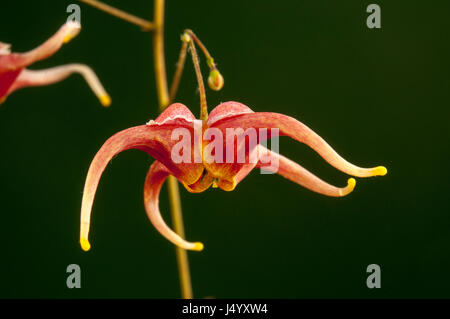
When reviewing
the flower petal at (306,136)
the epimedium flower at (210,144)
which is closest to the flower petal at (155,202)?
the epimedium flower at (210,144)

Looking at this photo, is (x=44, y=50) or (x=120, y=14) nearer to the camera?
(x=44, y=50)

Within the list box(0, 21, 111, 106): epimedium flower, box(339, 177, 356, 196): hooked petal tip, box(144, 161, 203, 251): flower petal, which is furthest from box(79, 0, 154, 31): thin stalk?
box(339, 177, 356, 196): hooked petal tip

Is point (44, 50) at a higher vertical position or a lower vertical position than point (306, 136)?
higher

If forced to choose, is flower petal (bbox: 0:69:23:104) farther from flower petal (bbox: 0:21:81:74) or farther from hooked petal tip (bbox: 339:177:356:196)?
hooked petal tip (bbox: 339:177:356:196)

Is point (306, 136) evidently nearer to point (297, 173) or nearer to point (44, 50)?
point (297, 173)

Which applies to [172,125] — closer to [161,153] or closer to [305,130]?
[161,153]

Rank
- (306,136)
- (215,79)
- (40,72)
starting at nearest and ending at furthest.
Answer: (306,136)
(215,79)
(40,72)

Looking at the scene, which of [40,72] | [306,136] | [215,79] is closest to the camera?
[306,136]

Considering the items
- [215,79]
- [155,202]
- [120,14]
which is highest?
[120,14]

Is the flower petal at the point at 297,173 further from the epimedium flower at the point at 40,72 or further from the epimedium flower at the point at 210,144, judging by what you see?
the epimedium flower at the point at 40,72

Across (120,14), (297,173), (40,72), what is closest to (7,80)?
(40,72)
